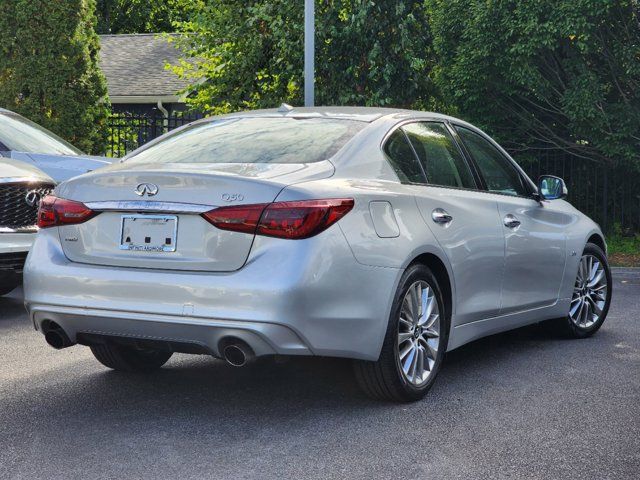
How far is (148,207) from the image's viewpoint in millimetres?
5027

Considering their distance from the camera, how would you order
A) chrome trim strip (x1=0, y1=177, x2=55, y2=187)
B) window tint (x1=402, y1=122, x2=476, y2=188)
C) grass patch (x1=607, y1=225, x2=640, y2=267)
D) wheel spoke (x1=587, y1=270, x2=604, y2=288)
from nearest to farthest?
window tint (x1=402, y1=122, x2=476, y2=188) < wheel spoke (x1=587, y1=270, x2=604, y2=288) < chrome trim strip (x1=0, y1=177, x2=55, y2=187) < grass patch (x1=607, y1=225, x2=640, y2=267)

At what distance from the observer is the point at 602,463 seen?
455 cm

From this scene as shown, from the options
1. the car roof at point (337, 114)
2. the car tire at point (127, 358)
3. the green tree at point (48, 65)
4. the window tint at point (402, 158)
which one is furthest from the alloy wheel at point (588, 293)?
the green tree at point (48, 65)

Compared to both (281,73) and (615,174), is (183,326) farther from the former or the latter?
(281,73)

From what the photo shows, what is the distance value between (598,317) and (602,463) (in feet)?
11.4

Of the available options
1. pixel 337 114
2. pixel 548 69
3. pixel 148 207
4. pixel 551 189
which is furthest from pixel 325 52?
pixel 148 207

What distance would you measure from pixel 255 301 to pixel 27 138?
754cm

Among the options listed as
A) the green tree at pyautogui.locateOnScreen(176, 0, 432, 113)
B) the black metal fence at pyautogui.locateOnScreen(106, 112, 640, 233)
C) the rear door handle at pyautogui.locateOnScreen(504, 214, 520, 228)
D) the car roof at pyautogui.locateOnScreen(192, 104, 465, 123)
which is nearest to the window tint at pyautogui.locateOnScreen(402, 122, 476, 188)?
the car roof at pyautogui.locateOnScreen(192, 104, 465, 123)

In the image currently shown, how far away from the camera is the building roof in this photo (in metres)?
31.9

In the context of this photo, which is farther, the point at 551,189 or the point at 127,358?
the point at 551,189

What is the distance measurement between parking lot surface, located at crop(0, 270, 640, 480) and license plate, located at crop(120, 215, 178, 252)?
0.88 m

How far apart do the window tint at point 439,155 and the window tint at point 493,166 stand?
0.21 m

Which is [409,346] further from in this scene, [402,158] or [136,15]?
[136,15]

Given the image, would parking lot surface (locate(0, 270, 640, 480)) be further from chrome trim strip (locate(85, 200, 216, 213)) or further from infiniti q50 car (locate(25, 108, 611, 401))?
chrome trim strip (locate(85, 200, 216, 213))
